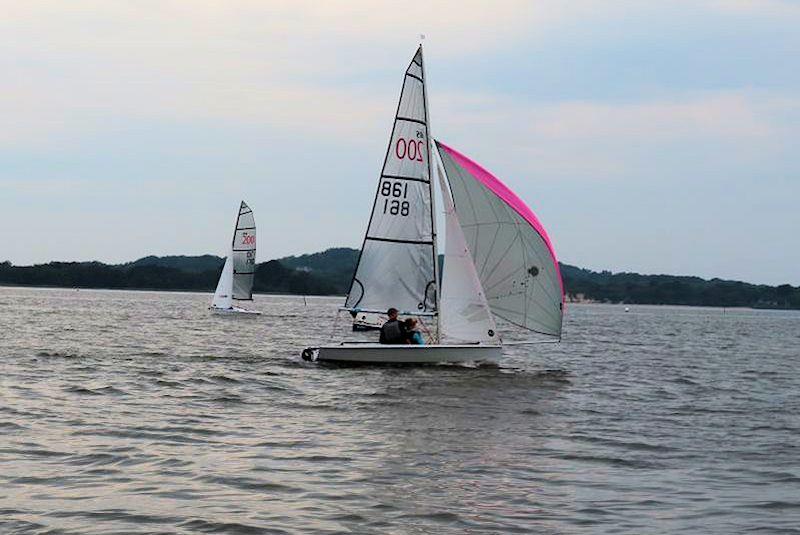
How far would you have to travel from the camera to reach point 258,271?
187375 mm

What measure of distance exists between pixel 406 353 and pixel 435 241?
12.0 feet

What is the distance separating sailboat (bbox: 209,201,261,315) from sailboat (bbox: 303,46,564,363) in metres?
40.2

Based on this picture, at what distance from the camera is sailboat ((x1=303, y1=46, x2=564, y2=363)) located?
2691cm

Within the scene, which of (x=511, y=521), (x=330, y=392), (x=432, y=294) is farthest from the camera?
(x=432, y=294)

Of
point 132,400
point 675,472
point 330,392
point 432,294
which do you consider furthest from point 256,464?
point 432,294

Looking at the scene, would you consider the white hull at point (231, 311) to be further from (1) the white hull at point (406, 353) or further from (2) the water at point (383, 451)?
(1) the white hull at point (406, 353)

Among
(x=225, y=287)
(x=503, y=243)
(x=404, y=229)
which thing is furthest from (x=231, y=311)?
(x=503, y=243)

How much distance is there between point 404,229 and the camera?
26969 mm

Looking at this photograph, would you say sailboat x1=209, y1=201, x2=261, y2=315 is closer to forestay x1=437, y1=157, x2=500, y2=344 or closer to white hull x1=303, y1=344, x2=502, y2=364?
forestay x1=437, y1=157, x2=500, y2=344

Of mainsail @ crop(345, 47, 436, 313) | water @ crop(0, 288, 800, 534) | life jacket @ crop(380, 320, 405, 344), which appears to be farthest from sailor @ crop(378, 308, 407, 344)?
mainsail @ crop(345, 47, 436, 313)

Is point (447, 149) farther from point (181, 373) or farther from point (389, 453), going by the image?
point (389, 453)

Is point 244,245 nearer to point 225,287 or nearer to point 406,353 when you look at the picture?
point 225,287

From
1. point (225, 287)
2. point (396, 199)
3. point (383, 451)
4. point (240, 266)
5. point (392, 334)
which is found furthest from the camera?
point (225, 287)

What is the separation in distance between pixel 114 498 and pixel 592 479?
208 inches
